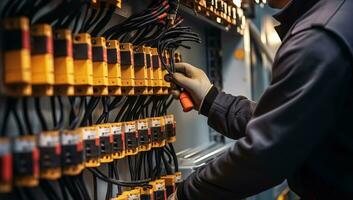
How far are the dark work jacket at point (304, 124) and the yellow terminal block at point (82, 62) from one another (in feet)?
1.40

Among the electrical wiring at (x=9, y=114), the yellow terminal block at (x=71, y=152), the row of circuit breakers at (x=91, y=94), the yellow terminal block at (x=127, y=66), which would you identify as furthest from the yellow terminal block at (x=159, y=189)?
the electrical wiring at (x=9, y=114)

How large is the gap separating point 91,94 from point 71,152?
18cm

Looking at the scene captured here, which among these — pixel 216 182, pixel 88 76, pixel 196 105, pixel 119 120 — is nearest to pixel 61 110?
pixel 88 76

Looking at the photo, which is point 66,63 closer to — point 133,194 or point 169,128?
point 133,194

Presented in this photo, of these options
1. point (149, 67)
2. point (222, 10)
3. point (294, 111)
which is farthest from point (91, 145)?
point (222, 10)

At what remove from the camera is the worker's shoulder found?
3.72 feet

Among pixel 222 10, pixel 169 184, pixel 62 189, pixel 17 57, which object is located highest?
pixel 222 10

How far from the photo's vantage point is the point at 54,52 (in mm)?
1016

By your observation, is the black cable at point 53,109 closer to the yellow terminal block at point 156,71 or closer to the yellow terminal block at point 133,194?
the yellow terminal block at point 133,194

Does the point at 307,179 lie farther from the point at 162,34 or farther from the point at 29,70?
the point at 29,70

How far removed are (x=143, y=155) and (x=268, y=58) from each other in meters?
2.34

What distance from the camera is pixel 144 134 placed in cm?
145

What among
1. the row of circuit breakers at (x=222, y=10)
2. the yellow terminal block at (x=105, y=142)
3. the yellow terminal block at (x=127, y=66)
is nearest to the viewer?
the yellow terminal block at (x=105, y=142)

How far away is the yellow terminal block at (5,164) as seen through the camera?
0.86 metres
